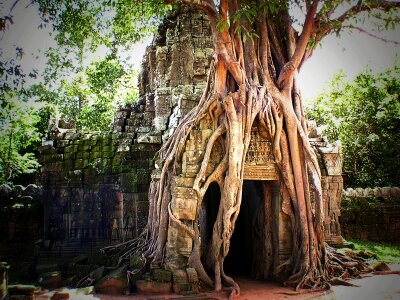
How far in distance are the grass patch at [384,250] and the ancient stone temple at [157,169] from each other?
46.3 inches

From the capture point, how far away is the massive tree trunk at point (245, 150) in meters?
5.67

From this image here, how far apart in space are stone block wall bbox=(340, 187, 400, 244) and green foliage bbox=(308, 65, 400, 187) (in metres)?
2.34

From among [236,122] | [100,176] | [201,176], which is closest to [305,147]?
[236,122]

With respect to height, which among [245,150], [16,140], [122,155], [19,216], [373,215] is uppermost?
[16,140]

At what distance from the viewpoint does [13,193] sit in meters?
8.63

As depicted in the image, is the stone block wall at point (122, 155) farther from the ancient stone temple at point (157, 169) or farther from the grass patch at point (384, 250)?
the grass patch at point (384, 250)

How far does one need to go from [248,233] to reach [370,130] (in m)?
8.11

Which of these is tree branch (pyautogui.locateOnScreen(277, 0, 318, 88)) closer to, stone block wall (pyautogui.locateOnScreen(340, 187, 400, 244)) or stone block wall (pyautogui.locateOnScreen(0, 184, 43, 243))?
stone block wall (pyautogui.locateOnScreen(340, 187, 400, 244))

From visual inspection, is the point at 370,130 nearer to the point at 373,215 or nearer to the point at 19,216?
the point at 373,215

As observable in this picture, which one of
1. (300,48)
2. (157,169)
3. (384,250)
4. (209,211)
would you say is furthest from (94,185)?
(384,250)

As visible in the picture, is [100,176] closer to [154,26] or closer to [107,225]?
[107,225]

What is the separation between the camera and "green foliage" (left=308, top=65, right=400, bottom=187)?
12492 mm

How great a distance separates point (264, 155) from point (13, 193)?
20.8 feet

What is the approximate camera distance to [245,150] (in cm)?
587
